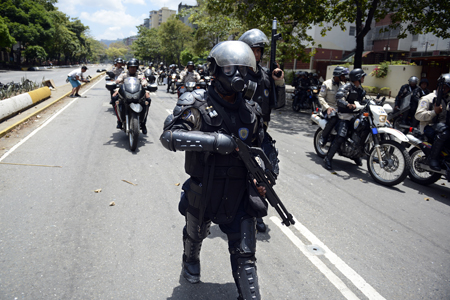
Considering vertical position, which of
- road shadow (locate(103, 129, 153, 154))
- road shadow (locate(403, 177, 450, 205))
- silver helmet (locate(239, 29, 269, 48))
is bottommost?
road shadow (locate(403, 177, 450, 205))

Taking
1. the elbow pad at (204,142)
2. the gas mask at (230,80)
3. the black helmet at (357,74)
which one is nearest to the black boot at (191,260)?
the elbow pad at (204,142)

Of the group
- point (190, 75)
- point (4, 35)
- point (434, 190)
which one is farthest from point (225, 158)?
point (4, 35)

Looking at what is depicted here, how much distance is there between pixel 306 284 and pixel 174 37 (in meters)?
60.9

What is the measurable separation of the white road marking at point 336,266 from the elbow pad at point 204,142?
67.5 inches

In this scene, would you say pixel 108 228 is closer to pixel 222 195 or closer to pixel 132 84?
pixel 222 195

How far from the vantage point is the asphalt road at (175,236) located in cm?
291

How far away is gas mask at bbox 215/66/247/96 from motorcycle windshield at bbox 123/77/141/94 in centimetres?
528

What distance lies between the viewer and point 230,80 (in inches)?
93.7

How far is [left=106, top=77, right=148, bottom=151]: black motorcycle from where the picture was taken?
708 cm

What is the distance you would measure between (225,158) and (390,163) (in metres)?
4.22

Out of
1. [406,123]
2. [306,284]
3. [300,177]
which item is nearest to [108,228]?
[306,284]

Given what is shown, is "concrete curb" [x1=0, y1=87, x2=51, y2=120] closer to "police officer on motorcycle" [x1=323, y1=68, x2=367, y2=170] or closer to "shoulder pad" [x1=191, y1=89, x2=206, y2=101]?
"police officer on motorcycle" [x1=323, y1=68, x2=367, y2=170]

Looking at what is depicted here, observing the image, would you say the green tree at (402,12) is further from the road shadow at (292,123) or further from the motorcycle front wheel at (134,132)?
Answer: the motorcycle front wheel at (134,132)

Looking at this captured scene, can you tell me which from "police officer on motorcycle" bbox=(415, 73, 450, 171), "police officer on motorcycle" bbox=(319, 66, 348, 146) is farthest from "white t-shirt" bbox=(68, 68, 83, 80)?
"police officer on motorcycle" bbox=(415, 73, 450, 171)
